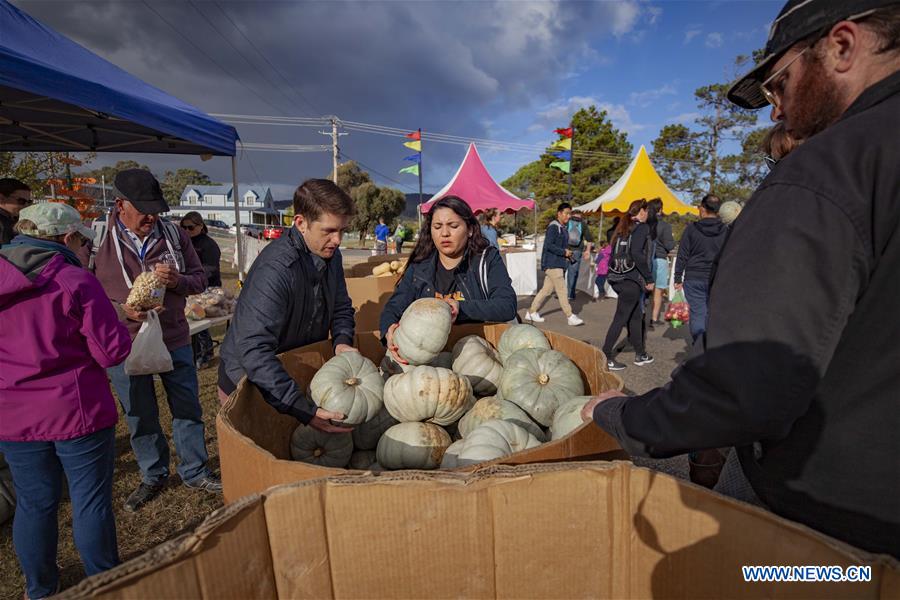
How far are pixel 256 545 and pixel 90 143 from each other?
8.86 m

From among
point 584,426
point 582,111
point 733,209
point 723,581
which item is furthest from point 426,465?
point 582,111

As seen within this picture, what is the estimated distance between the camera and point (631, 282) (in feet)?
20.2

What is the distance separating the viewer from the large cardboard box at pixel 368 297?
586 centimetres

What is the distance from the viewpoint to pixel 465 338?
2865 mm

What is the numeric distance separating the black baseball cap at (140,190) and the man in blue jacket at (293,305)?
130 centimetres

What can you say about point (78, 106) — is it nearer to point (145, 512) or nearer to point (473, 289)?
point (145, 512)

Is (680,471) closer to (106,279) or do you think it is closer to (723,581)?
(723,581)

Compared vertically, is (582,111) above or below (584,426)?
above

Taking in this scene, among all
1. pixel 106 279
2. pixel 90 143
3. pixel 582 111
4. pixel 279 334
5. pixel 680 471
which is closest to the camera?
pixel 279 334

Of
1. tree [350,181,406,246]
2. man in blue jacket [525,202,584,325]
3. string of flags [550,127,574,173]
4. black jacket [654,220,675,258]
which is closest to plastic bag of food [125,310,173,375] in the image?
man in blue jacket [525,202,584,325]

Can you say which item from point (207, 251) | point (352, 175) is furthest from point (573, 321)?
point (352, 175)

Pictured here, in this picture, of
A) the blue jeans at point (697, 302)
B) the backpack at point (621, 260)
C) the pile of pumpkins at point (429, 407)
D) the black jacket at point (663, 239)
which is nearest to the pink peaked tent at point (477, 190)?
the black jacket at point (663, 239)

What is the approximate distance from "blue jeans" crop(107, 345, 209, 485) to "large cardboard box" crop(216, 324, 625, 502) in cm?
159

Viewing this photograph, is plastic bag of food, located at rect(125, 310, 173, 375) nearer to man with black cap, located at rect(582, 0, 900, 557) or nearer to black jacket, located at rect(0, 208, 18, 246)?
black jacket, located at rect(0, 208, 18, 246)
